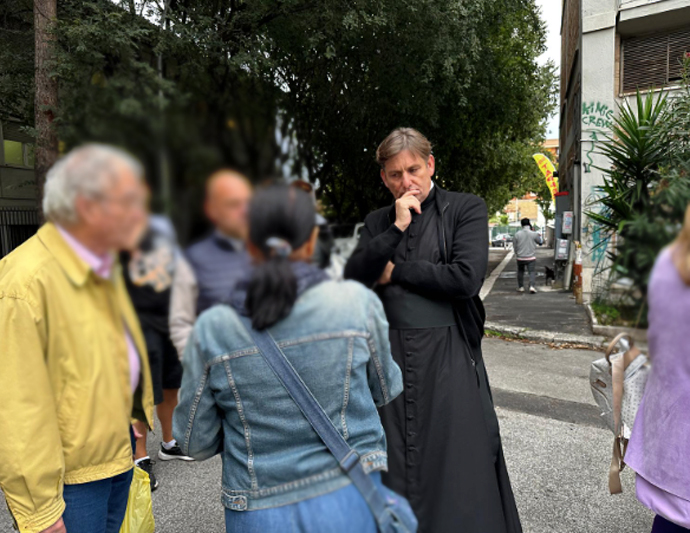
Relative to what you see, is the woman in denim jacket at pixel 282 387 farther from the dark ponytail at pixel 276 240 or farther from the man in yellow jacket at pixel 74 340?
the man in yellow jacket at pixel 74 340

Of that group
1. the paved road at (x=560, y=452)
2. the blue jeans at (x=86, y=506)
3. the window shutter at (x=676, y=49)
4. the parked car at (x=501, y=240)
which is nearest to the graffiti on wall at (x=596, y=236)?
the paved road at (x=560, y=452)

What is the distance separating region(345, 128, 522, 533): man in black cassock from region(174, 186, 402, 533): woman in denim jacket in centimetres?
18

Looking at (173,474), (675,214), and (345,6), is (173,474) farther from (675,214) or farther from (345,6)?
(345,6)

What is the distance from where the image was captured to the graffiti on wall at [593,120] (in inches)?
45.9

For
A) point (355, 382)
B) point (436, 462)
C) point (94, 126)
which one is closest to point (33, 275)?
point (94, 126)

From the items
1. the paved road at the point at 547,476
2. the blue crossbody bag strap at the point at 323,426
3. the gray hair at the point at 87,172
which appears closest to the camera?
the gray hair at the point at 87,172

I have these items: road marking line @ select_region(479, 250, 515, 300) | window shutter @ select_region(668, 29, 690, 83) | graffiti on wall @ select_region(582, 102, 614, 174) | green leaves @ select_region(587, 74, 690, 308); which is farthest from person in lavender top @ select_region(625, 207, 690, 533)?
window shutter @ select_region(668, 29, 690, 83)

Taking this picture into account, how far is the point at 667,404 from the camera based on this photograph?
3.96 ft

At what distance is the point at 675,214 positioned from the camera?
2.14 feet

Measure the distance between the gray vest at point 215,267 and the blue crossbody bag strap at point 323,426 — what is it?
16 cm

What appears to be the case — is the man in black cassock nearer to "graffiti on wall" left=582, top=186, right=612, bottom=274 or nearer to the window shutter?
"graffiti on wall" left=582, top=186, right=612, bottom=274

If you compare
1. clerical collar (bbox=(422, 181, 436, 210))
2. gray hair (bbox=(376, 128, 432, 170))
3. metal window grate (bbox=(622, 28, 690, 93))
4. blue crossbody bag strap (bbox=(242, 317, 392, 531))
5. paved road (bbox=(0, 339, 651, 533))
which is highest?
metal window grate (bbox=(622, 28, 690, 93))

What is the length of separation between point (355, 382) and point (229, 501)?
41cm

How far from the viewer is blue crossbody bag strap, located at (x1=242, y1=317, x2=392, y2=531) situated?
86cm
